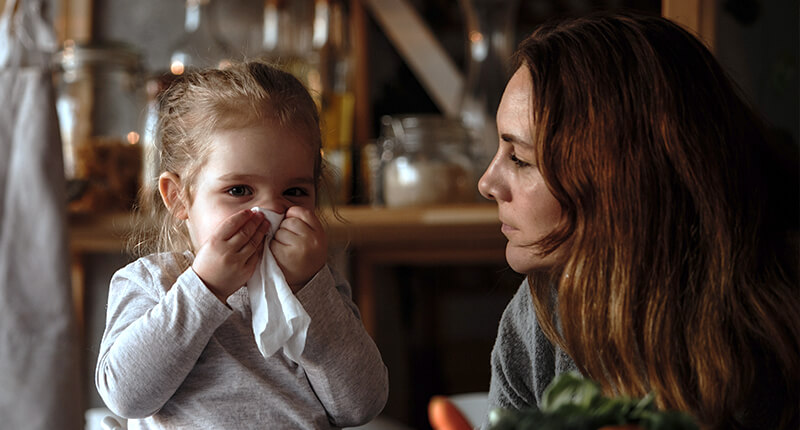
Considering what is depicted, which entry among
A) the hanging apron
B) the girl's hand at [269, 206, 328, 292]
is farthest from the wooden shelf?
the girl's hand at [269, 206, 328, 292]

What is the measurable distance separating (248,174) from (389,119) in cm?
78

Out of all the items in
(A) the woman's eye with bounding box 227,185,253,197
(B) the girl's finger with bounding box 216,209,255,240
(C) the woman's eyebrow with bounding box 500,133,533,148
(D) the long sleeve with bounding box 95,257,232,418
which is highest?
(C) the woman's eyebrow with bounding box 500,133,533,148

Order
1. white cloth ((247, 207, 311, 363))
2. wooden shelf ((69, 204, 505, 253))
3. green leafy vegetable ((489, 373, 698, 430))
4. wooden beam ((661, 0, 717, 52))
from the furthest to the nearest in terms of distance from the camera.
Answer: wooden shelf ((69, 204, 505, 253))
wooden beam ((661, 0, 717, 52))
white cloth ((247, 207, 311, 363))
green leafy vegetable ((489, 373, 698, 430))

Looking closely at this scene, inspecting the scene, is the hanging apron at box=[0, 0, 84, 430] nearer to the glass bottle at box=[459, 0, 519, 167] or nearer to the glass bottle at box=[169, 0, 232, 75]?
the glass bottle at box=[169, 0, 232, 75]

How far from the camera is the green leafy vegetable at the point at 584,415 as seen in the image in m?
0.49

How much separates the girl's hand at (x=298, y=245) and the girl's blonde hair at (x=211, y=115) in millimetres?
81

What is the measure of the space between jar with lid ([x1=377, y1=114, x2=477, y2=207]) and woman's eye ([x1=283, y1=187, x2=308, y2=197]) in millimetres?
536

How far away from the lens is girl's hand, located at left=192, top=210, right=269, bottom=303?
2.35 ft

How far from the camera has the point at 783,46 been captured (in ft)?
4.84

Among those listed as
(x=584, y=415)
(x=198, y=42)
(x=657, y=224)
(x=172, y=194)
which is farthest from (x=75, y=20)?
(x=584, y=415)

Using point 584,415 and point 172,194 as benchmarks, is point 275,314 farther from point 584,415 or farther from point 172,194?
point 584,415

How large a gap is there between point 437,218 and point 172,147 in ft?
1.77

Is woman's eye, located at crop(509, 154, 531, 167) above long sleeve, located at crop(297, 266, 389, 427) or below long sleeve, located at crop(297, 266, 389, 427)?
above

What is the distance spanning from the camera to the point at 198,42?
5.08 feet
